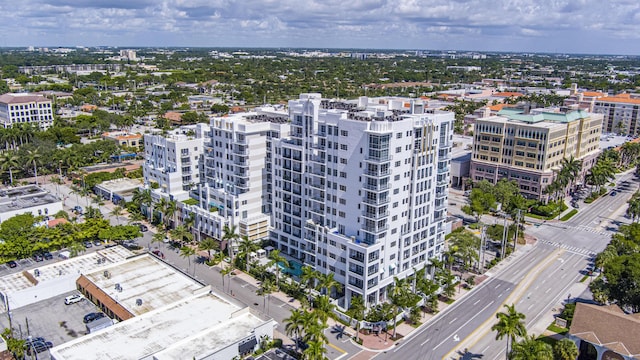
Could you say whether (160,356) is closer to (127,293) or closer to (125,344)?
(125,344)

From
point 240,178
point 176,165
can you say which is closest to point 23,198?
point 176,165

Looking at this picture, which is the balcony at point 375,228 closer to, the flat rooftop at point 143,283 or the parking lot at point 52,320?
the flat rooftop at point 143,283

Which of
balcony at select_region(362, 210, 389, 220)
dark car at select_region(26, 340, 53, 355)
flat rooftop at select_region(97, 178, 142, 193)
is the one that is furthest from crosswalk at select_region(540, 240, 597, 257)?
flat rooftop at select_region(97, 178, 142, 193)

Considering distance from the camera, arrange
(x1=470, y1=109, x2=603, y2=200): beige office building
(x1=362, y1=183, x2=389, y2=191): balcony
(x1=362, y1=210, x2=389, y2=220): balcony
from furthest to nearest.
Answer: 1. (x1=470, y1=109, x2=603, y2=200): beige office building
2. (x1=362, y1=210, x2=389, y2=220): balcony
3. (x1=362, y1=183, x2=389, y2=191): balcony

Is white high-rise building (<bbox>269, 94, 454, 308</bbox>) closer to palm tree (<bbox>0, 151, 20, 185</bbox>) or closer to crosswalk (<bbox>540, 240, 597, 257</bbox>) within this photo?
crosswalk (<bbox>540, 240, 597, 257</bbox>)

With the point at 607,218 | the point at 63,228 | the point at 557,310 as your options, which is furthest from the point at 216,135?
the point at 607,218

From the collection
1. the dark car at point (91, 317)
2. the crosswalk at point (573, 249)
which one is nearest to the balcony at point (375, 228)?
the dark car at point (91, 317)

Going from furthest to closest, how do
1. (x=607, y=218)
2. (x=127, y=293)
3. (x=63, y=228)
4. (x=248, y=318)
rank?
(x=607, y=218) < (x=63, y=228) < (x=127, y=293) < (x=248, y=318)

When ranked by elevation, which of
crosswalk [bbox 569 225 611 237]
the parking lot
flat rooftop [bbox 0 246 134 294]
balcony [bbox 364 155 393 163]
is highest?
balcony [bbox 364 155 393 163]
